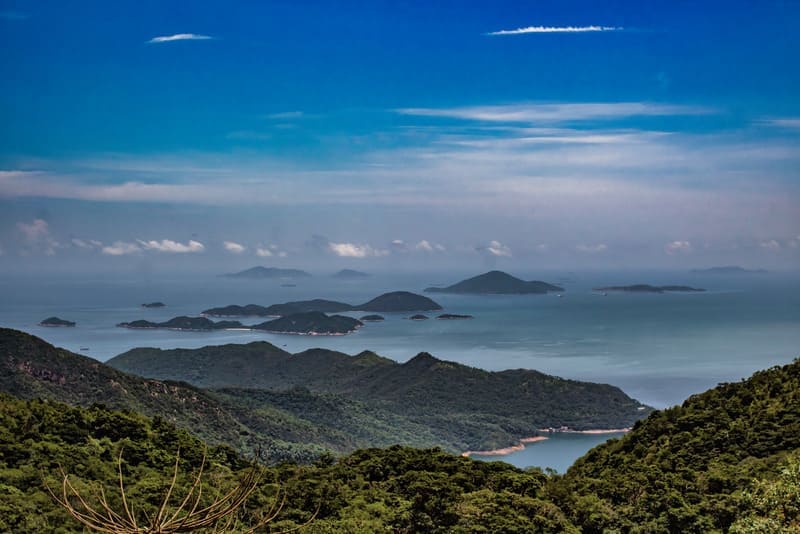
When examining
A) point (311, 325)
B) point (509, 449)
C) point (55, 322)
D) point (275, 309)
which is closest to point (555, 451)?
point (509, 449)

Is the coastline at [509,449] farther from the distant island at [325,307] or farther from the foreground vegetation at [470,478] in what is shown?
the distant island at [325,307]

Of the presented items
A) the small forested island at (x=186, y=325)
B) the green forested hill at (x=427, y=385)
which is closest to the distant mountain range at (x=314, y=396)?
the green forested hill at (x=427, y=385)

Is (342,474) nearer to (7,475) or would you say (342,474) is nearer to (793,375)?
(7,475)

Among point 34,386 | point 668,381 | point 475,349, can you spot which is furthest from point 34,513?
point 475,349

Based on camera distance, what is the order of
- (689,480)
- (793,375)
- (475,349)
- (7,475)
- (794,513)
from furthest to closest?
(475,349) → (793,375) → (689,480) → (7,475) → (794,513)

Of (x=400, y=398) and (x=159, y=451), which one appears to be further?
(x=400, y=398)

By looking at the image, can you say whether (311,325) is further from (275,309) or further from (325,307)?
(325,307)

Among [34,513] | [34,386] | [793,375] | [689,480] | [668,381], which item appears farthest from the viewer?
[668,381]
